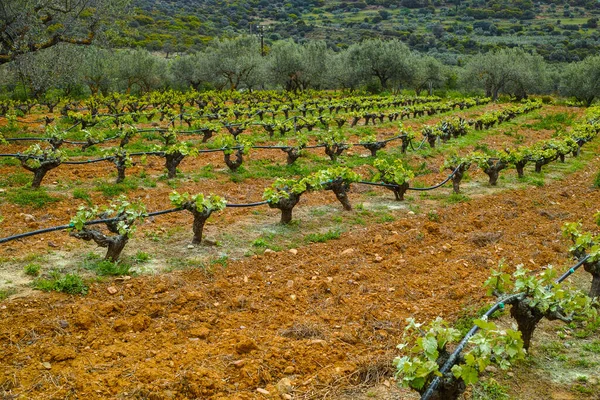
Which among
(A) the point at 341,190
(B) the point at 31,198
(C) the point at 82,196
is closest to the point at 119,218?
(C) the point at 82,196

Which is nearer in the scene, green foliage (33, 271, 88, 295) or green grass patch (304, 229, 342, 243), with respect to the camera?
green foliage (33, 271, 88, 295)

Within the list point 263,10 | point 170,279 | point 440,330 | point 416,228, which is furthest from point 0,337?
point 263,10

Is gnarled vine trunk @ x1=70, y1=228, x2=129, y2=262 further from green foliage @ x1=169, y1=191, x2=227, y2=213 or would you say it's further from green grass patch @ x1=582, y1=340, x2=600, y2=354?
green grass patch @ x1=582, y1=340, x2=600, y2=354

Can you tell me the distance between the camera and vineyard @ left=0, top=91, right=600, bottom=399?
15.3ft

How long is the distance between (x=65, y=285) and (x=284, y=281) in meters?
3.04

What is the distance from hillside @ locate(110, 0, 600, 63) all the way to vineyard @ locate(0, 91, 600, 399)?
62.2 m

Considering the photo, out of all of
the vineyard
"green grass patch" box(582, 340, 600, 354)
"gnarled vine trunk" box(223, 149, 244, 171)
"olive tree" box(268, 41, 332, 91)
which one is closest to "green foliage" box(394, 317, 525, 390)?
the vineyard

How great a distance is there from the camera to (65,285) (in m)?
6.44

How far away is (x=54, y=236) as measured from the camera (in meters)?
8.38

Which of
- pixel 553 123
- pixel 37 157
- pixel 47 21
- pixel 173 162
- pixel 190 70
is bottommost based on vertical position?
pixel 553 123

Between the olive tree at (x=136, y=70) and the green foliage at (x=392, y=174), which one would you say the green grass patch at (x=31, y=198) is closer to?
the green foliage at (x=392, y=174)

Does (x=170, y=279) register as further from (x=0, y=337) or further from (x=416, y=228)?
(x=416, y=228)

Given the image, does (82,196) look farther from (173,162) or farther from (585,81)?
(585,81)

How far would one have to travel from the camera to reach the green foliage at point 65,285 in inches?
252
